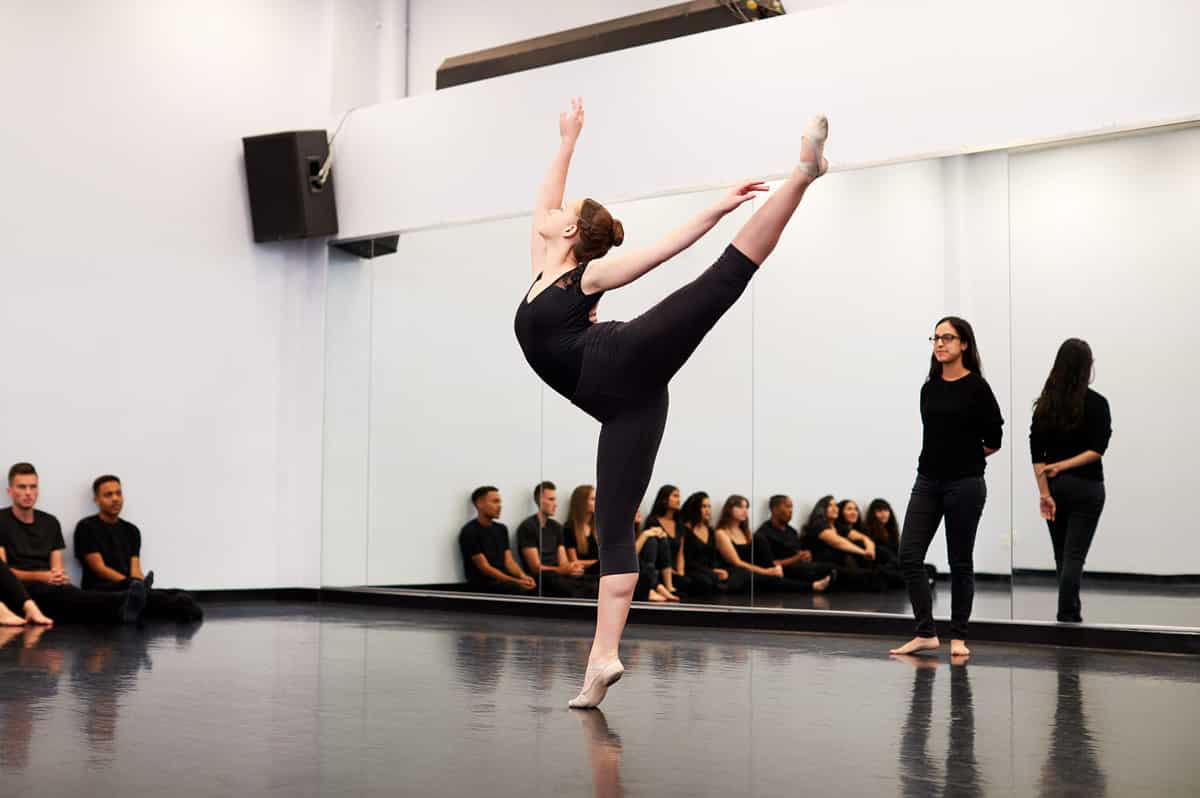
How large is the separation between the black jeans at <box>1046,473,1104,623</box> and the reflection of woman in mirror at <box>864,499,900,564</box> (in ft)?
2.26

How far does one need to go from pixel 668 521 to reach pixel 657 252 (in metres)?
3.57

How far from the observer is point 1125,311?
5438 millimetres

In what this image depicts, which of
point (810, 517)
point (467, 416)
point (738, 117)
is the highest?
point (738, 117)

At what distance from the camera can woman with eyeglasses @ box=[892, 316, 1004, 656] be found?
16.5 ft

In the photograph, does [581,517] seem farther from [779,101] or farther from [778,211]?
[778,211]

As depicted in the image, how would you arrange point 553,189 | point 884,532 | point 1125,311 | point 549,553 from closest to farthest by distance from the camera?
point 553,189 < point 1125,311 < point 884,532 < point 549,553

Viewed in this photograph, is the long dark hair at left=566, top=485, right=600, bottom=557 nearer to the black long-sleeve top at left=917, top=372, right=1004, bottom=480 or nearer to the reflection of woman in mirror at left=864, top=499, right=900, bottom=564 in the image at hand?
the reflection of woman in mirror at left=864, top=499, right=900, bottom=564

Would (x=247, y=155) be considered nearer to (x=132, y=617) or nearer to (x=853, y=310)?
(x=132, y=617)

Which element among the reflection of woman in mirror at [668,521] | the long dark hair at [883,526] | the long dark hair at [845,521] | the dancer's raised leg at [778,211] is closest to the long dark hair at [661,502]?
the reflection of woman in mirror at [668,521]

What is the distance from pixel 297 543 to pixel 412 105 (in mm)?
2654

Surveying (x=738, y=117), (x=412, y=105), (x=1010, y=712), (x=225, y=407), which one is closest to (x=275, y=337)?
(x=225, y=407)

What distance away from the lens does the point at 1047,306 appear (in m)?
5.64

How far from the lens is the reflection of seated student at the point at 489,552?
23.6 feet

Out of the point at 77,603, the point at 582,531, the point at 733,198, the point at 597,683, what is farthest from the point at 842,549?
the point at 77,603
